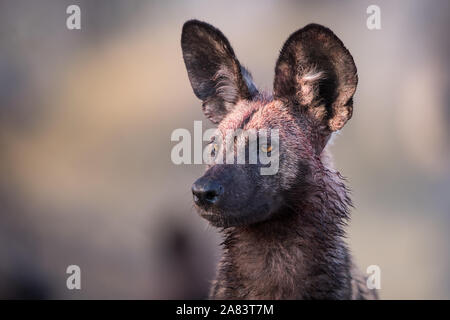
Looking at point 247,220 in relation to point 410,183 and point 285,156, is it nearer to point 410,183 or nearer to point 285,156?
point 285,156

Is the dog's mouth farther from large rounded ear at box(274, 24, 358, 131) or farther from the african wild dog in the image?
large rounded ear at box(274, 24, 358, 131)

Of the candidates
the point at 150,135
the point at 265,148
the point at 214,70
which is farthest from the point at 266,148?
the point at 150,135

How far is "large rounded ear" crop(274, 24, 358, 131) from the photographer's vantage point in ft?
10.6

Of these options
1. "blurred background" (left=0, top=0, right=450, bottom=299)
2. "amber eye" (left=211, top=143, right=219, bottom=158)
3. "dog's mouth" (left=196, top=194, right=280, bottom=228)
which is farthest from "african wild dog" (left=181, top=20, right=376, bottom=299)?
"blurred background" (left=0, top=0, right=450, bottom=299)

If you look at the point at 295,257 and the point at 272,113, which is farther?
the point at 272,113

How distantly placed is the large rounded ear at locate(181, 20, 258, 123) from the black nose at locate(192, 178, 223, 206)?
87 cm

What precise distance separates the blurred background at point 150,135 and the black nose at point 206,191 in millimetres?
4338

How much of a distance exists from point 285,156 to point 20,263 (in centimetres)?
526

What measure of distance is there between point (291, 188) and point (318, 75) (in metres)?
0.72

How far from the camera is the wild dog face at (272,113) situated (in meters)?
3.04

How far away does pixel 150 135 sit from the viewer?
794 cm

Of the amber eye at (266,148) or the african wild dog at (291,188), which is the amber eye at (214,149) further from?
the amber eye at (266,148)

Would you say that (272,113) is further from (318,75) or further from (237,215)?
(237,215)
